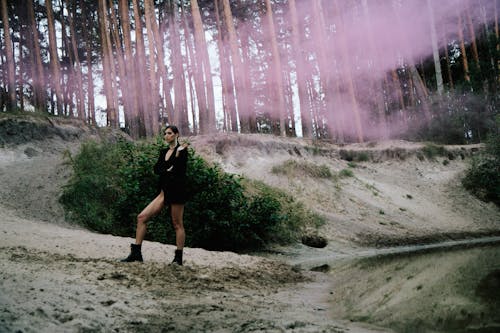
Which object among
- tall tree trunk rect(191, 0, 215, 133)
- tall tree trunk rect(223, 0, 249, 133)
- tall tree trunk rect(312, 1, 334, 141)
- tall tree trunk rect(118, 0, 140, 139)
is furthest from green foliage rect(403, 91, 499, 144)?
tall tree trunk rect(118, 0, 140, 139)

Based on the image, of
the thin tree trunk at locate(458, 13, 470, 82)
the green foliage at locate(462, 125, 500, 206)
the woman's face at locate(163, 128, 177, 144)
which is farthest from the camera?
the thin tree trunk at locate(458, 13, 470, 82)

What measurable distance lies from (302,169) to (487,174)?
895 centimetres

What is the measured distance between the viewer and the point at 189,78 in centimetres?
3062

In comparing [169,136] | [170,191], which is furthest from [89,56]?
[170,191]

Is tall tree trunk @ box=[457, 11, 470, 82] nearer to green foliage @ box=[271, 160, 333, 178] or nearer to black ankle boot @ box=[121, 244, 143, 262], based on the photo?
green foliage @ box=[271, 160, 333, 178]

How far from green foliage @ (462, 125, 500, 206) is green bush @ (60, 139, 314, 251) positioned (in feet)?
39.5

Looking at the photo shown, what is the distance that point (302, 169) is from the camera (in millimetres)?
16312

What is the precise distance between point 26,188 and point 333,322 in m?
10.2

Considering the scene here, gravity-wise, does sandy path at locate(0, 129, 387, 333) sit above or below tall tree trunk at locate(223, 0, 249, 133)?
below

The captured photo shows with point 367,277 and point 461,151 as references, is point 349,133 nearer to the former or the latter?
point 461,151

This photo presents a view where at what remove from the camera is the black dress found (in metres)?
4.99

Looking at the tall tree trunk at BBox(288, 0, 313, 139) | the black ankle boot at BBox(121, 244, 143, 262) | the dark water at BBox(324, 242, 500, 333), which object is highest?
the tall tree trunk at BBox(288, 0, 313, 139)

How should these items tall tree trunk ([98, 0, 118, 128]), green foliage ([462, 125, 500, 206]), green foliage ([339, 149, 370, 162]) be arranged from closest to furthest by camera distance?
green foliage ([462, 125, 500, 206]) < green foliage ([339, 149, 370, 162]) < tall tree trunk ([98, 0, 118, 128])

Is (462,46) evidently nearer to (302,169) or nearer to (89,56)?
(302,169)
